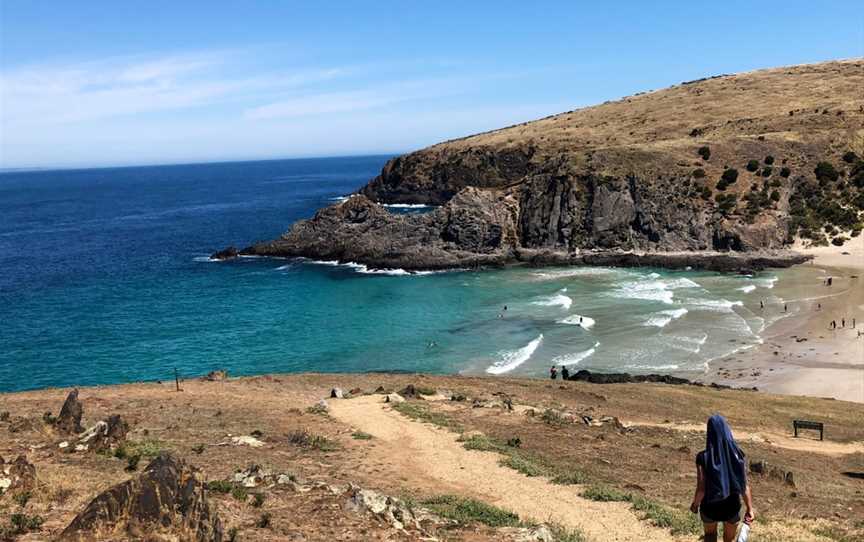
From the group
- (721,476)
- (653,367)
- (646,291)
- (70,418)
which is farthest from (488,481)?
(646,291)

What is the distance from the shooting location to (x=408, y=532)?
13.0 m

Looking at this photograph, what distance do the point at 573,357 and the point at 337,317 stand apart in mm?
21719

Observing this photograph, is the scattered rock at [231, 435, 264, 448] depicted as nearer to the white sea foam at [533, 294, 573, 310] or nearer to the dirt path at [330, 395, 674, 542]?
the dirt path at [330, 395, 674, 542]

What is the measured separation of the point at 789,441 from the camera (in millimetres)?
25422

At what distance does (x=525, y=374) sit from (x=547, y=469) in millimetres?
23167

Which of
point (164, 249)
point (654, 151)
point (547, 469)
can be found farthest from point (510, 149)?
point (547, 469)

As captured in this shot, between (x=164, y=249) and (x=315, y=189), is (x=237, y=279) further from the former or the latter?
(x=315, y=189)

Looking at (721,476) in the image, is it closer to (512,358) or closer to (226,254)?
(512,358)

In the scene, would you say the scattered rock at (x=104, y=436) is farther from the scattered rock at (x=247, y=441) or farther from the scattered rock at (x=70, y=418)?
the scattered rock at (x=247, y=441)

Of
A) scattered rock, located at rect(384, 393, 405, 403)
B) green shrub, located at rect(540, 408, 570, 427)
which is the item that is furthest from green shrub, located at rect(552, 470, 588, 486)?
scattered rock, located at rect(384, 393, 405, 403)

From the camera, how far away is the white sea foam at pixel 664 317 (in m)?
52.2

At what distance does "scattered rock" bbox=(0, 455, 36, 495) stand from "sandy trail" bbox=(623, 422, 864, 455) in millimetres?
20675

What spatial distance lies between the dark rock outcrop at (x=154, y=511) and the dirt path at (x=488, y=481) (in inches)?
315

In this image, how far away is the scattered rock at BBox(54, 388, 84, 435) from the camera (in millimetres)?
19266
